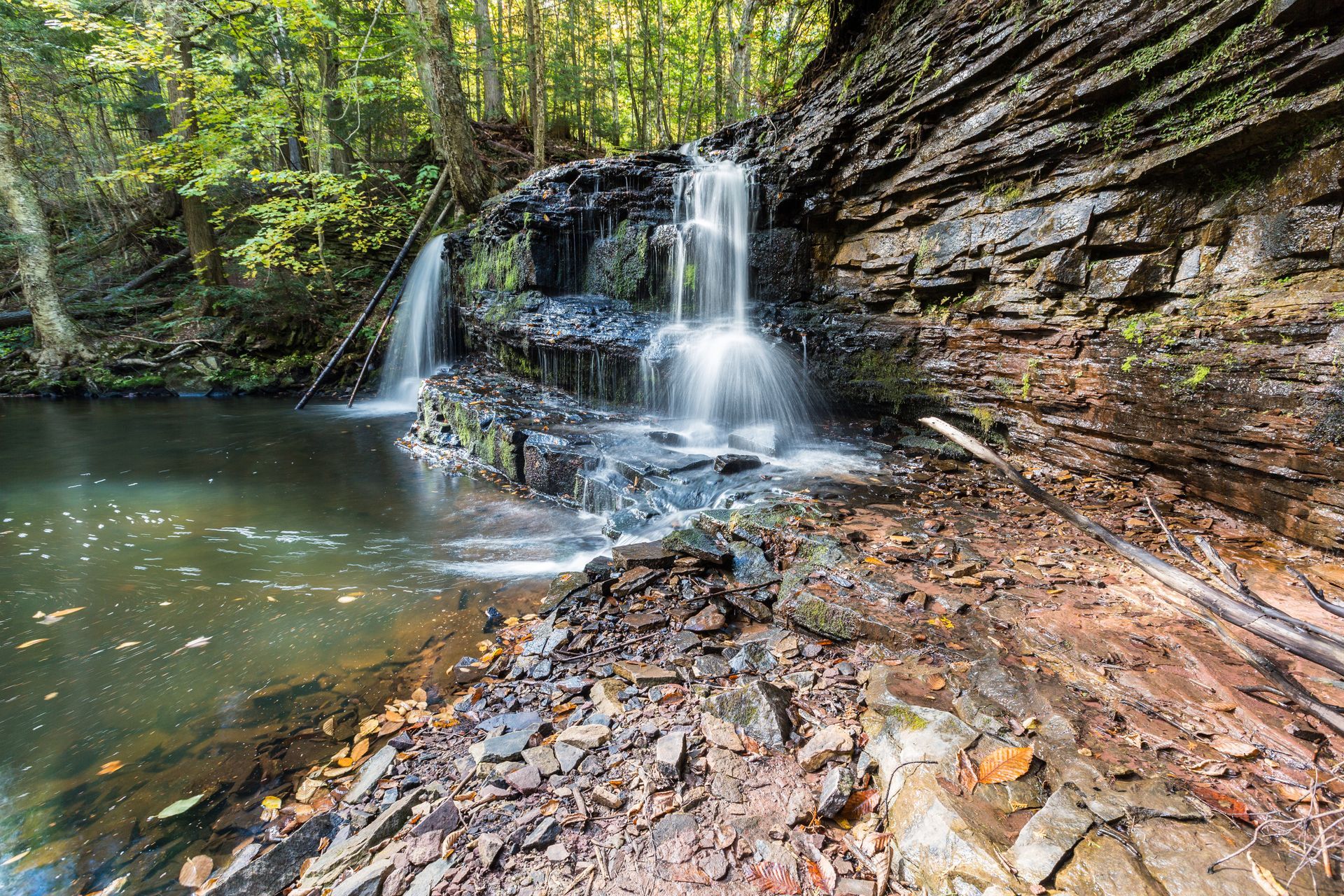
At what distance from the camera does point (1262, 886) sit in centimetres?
140

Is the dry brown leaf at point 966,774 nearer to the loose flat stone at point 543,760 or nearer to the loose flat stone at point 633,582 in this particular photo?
the loose flat stone at point 543,760

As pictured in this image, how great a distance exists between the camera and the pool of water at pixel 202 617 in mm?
2373

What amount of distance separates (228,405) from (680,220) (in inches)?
449

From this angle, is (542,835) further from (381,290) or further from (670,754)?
(381,290)

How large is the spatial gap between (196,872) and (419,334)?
39.4ft

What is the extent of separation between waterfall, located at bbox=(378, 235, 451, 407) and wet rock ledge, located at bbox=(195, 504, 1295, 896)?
35.2 ft

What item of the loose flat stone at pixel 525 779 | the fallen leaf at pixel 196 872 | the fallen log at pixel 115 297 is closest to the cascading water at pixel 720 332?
the loose flat stone at pixel 525 779

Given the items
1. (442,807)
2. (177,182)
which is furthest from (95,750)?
(177,182)

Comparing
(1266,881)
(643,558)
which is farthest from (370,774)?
(1266,881)

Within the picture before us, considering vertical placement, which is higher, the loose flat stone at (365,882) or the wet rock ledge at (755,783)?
the wet rock ledge at (755,783)

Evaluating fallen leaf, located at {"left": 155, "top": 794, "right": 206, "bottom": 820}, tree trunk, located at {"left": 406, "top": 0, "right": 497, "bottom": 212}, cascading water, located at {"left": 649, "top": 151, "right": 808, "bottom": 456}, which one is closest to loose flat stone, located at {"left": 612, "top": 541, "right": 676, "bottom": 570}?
fallen leaf, located at {"left": 155, "top": 794, "right": 206, "bottom": 820}

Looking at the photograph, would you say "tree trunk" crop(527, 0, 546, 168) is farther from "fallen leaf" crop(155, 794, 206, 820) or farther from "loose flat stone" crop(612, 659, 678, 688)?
"fallen leaf" crop(155, 794, 206, 820)

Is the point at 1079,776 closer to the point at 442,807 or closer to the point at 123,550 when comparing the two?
the point at 442,807

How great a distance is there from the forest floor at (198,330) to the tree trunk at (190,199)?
562mm
